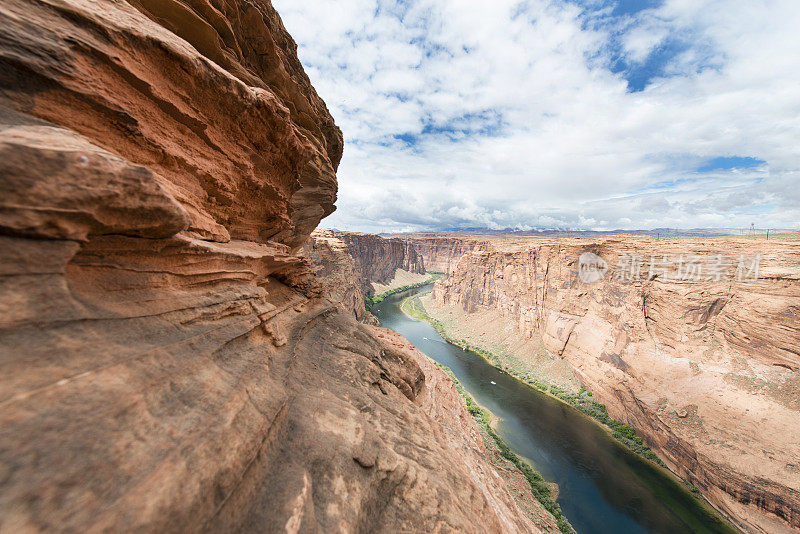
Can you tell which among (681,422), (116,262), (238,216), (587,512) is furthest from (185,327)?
(681,422)

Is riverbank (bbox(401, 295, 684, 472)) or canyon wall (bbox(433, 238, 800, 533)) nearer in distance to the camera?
canyon wall (bbox(433, 238, 800, 533))

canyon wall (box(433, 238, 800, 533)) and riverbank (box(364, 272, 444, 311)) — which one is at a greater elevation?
canyon wall (box(433, 238, 800, 533))

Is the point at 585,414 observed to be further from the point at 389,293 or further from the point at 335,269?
the point at 389,293

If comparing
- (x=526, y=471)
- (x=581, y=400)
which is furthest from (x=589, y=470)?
(x=581, y=400)

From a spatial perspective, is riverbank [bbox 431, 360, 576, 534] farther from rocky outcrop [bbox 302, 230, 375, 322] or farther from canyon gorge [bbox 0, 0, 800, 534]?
rocky outcrop [bbox 302, 230, 375, 322]

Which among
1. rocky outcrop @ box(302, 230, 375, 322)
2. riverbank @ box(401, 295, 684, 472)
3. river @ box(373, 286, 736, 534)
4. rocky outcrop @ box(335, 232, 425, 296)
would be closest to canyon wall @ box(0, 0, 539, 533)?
river @ box(373, 286, 736, 534)

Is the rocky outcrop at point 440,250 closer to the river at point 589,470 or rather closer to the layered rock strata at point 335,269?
the layered rock strata at point 335,269
